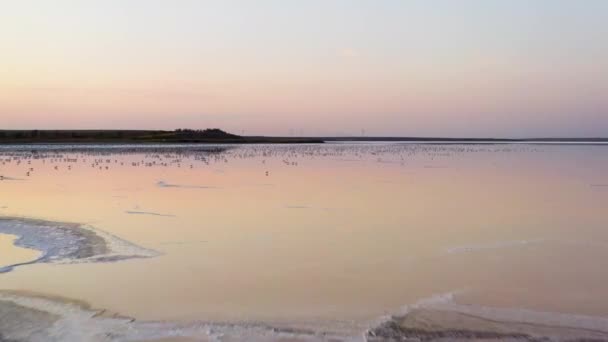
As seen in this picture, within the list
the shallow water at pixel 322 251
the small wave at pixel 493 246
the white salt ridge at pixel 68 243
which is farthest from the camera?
the small wave at pixel 493 246

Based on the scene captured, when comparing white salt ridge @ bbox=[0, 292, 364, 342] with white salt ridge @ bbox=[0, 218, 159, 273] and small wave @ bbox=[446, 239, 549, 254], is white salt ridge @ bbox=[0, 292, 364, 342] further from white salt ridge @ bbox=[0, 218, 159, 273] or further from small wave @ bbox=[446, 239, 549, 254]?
small wave @ bbox=[446, 239, 549, 254]

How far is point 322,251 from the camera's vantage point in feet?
31.1

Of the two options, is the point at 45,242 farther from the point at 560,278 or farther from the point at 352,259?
the point at 560,278

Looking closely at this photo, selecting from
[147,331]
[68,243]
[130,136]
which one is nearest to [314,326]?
[147,331]

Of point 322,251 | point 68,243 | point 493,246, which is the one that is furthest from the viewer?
point 68,243

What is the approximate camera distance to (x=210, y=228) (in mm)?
11594

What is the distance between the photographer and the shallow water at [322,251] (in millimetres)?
6801

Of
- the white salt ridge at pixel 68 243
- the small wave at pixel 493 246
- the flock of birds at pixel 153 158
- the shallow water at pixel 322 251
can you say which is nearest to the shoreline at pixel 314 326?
the shallow water at pixel 322 251

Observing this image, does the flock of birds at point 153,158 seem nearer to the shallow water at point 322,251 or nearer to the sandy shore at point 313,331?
the shallow water at point 322,251

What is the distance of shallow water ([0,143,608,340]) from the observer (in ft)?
22.3

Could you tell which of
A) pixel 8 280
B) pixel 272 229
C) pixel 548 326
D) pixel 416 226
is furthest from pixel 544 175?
pixel 8 280

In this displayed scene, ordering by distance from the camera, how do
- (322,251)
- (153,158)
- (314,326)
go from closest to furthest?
(314,326)
(322,251)
(153,158)

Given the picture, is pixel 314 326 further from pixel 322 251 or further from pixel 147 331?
pixel 322 251

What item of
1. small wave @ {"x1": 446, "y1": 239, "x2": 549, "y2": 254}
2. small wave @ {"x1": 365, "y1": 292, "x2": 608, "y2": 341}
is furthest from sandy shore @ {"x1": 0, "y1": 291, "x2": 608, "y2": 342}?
small wave @ {"x1": 446, "y1": 239, "x2": 549, "y2": 254}
